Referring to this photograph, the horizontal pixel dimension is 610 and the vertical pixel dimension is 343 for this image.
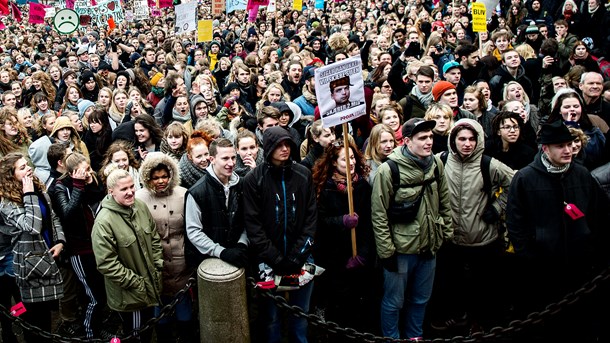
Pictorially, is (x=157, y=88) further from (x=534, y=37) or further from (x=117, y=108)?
(x=534, y=37)

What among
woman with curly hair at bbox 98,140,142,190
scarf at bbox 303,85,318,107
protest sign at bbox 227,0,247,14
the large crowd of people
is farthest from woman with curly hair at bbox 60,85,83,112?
protest sign at bbox 227,0,247,14

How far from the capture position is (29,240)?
4430mm

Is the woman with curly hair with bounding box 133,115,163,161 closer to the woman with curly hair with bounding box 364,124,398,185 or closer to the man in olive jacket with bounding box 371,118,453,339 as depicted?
the woman with curly hair with bounding box 364,124,398,185

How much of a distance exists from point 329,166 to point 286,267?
1096 mm

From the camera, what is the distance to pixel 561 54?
9656 millimetres

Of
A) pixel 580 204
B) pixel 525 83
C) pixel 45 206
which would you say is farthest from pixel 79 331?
pixel 525 83

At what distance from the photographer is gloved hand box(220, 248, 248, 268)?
13.2 feet

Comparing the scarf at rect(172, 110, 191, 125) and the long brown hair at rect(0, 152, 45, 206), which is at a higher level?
the scarf at rect(172, 110, 191, 125)

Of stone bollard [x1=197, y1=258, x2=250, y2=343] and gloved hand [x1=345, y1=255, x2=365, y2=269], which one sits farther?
gloved hand [x1=345, y1=255, x2=365, y2=269]

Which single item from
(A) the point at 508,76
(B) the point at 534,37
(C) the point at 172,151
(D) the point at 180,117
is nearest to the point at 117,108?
(D) the point at 180,117

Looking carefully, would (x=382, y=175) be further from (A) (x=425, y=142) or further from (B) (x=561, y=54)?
(B) (x=561, y=54)

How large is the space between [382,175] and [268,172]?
0.96 m

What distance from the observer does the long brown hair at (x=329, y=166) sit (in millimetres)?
4809

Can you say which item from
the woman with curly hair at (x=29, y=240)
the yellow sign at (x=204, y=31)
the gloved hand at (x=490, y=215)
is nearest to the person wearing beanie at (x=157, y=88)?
the yellow sign at (x=204, y=31)
